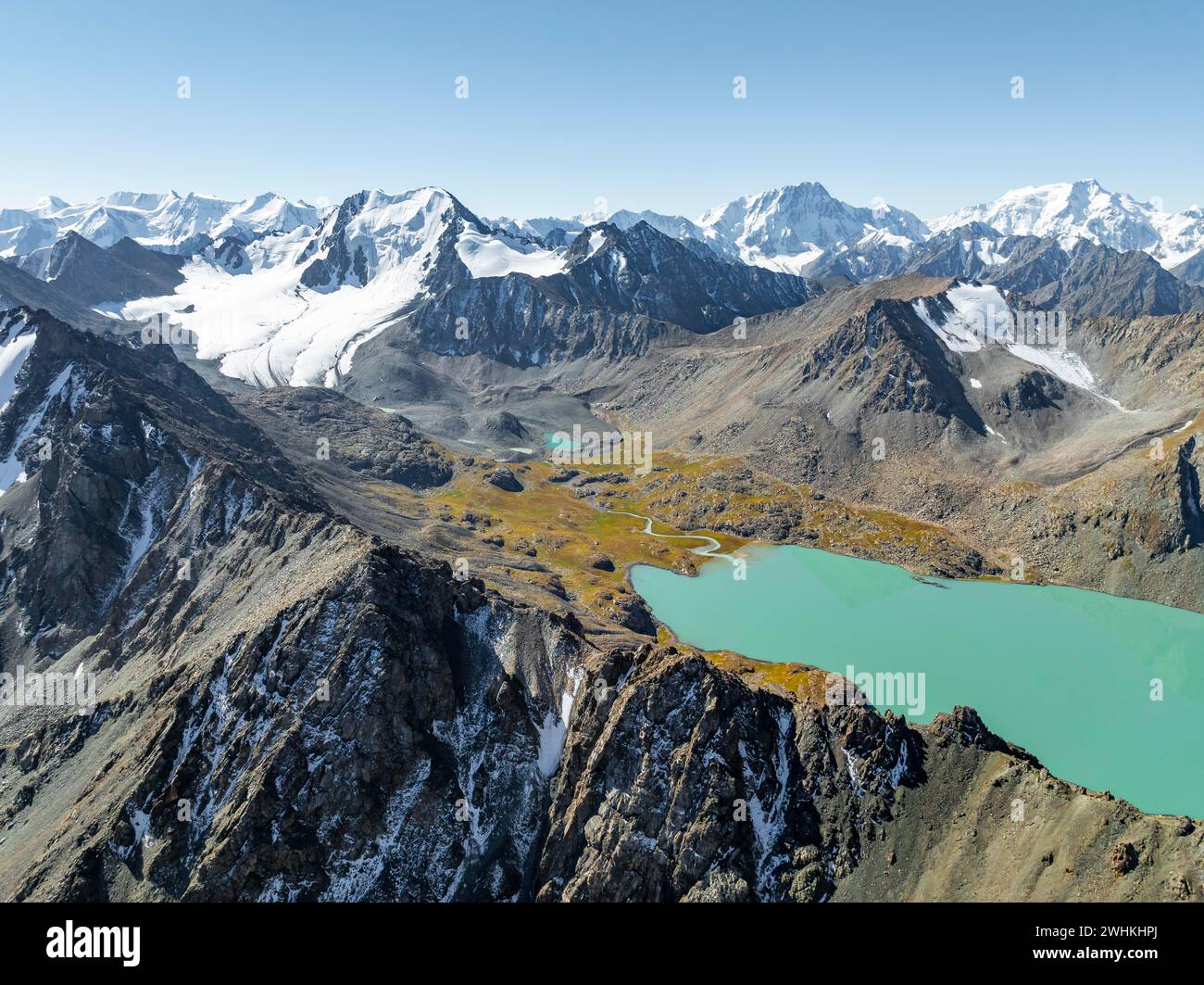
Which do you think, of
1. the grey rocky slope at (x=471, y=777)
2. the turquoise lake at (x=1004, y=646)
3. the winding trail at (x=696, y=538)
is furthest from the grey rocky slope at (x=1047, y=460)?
the grey rocky slope at (x=471, y=777)

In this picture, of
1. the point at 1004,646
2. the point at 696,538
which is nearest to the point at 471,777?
the point at 1004,646

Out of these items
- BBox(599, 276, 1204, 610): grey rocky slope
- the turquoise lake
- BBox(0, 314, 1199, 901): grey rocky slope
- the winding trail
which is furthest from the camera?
the winding trail

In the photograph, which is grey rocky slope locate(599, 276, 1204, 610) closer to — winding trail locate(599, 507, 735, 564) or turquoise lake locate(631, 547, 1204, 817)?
turquoise lake locate(631, 547, 1204, 817)

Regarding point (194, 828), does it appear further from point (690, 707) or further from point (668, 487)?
point (668, 487)

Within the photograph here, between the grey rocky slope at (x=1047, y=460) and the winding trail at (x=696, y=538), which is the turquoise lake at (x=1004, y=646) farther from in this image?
the grey rocky slope at (x=1047, y=460)

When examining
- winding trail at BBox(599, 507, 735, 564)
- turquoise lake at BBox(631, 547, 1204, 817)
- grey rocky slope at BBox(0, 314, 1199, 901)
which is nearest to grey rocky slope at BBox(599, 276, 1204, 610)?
turquoise lake at BBox(631, 547, 1204, 817)

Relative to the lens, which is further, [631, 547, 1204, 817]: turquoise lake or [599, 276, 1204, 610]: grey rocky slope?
[599, 276, 1204, 610]: grey rocky slope
